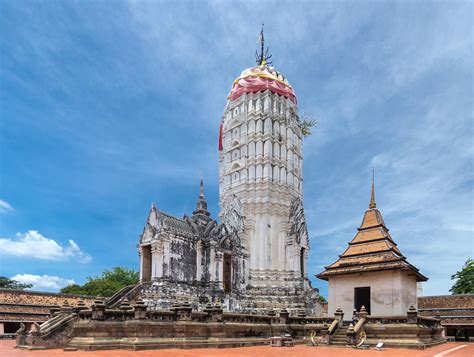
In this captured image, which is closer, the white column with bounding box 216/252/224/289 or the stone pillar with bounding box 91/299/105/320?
the stone pillar with bounding box 91/299/105/320

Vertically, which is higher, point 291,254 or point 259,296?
point 291,254

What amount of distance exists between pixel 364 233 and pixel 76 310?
1905 cm

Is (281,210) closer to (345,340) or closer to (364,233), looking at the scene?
(364,233)

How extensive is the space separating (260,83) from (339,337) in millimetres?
35705

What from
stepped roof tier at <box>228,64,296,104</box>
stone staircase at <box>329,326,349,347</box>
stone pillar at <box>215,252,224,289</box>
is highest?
stepped roof tier at <box>228,64,296,104</box>

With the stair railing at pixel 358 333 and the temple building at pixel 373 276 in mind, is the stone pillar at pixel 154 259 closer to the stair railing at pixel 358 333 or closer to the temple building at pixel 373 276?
the temple building at pixel 373 276

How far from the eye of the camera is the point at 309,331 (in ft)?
88.8

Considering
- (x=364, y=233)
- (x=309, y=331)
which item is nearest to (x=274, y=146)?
(x=364, y=233)

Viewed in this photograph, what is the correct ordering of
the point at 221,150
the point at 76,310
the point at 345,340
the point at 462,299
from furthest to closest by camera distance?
the point at 221,150
the point at 462,299
the point at 345,340
the point at 76,310

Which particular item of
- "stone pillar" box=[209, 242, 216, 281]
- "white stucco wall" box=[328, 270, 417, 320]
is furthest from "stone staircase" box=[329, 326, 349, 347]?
"stone pillar" box=[209, 242, 216, 281]

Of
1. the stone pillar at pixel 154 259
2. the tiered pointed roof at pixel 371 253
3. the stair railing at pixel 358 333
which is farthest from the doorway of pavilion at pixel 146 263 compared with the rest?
the stair railing at pixel 358 333

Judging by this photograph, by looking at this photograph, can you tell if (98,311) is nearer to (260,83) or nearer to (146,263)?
(146,263)

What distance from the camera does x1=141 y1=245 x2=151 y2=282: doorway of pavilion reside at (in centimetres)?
3822

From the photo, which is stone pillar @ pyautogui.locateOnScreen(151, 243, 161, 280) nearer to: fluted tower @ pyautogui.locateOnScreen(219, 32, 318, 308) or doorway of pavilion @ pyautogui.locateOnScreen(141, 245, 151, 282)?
doorway of pavilion @ pyautogui.locateOnScreen(141, 245, 151, 282)
